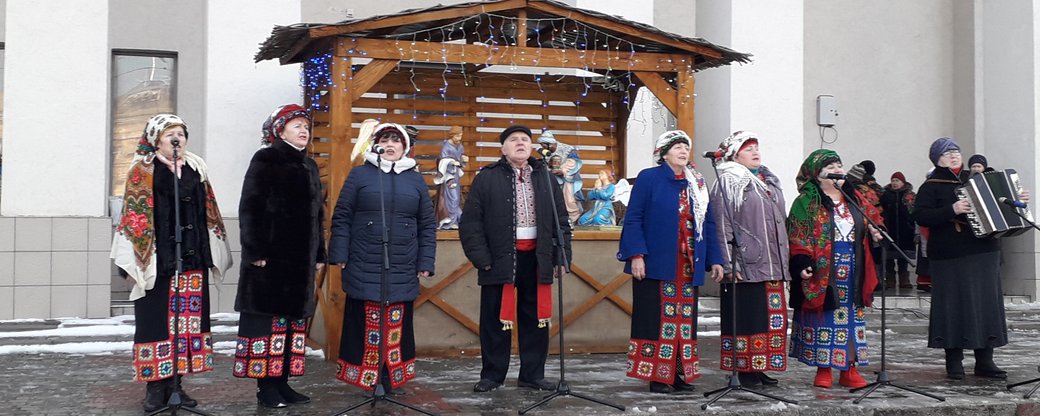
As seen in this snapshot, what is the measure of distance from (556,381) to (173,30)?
6497 mm

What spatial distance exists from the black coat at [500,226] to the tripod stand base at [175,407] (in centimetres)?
199

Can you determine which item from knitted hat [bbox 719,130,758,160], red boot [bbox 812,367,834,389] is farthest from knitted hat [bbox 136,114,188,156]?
red boot [bbox 812,367,834,389]

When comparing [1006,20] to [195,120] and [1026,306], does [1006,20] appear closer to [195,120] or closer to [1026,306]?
[1026,306]

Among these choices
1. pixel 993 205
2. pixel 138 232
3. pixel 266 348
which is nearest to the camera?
pixel 138 232

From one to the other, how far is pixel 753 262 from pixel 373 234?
2.47 meters

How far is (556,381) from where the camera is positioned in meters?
7.66

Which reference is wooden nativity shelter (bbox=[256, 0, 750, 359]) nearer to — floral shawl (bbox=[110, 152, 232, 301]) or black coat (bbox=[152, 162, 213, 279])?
black coat (bbox=[152, 162, 213, 279])

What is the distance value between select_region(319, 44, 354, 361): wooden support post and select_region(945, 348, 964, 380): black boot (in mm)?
4500

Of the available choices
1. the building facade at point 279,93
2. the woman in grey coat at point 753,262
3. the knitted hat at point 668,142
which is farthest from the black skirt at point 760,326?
the building facade at point 279,93

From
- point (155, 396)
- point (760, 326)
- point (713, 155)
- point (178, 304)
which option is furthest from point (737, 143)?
point (155, 396)

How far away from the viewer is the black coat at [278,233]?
21.4 feet

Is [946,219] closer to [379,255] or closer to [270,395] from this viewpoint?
[379,255]

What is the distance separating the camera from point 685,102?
9.31 metres

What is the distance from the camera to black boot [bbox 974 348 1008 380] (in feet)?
26.2
